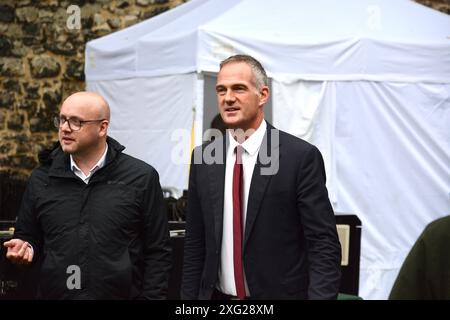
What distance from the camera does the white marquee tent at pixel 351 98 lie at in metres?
7.31

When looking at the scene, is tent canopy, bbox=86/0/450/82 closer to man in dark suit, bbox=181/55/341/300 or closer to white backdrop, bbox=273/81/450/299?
white backdrop, bbox=273/81/450/299

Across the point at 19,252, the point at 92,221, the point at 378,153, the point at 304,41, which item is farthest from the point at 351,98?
the point at 19,252

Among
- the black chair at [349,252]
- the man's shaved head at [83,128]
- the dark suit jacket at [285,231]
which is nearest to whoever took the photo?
the dark suit jacket at [285,231]

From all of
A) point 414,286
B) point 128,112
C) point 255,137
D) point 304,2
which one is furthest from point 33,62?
point 414,286

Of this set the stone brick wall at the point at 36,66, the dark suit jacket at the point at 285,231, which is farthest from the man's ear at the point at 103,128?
the stone brick wall at the point at 36,66

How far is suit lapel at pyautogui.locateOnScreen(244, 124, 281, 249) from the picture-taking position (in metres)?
3.14

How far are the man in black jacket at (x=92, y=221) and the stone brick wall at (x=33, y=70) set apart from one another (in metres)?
7.10

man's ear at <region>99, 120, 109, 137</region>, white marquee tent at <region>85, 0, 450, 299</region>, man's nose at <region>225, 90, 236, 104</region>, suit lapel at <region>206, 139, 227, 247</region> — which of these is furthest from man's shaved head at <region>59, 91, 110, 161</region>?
white marquee tent at <region>85, 0, 450, 299</region>

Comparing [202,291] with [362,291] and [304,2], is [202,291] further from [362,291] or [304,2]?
[304,2]

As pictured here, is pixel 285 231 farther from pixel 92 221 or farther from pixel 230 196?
pixel 92 221

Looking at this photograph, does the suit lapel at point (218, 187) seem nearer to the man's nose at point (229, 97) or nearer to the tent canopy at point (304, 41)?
the man's nose at point (229, 97)
